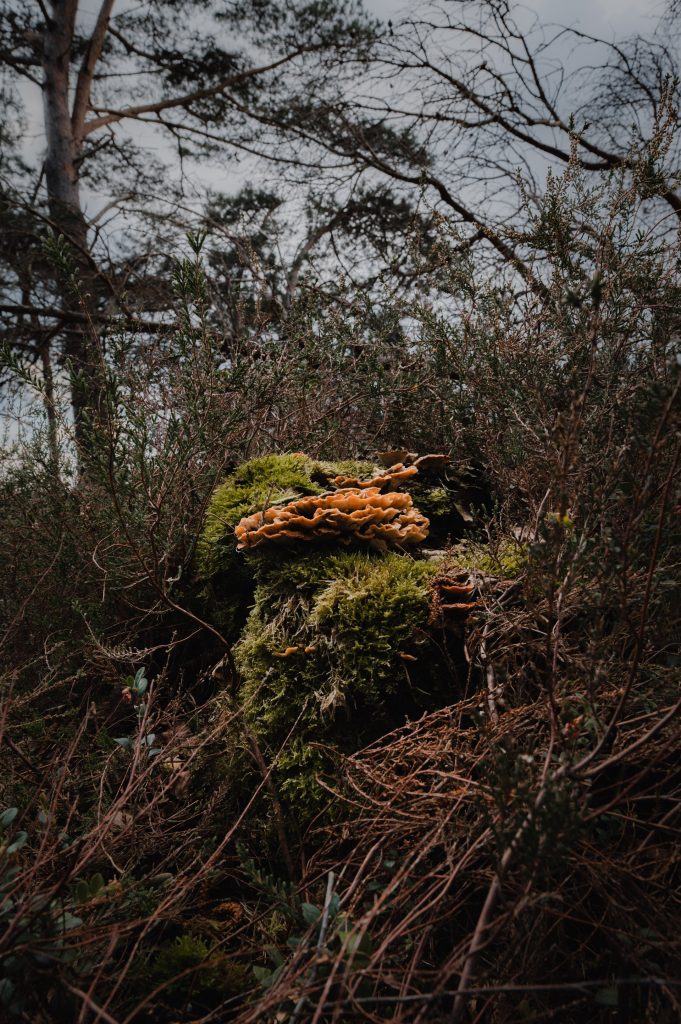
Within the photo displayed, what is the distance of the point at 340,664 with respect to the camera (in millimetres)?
2783

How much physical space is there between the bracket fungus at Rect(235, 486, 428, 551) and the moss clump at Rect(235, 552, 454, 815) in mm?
149

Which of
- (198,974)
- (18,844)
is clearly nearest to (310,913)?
(198,974)

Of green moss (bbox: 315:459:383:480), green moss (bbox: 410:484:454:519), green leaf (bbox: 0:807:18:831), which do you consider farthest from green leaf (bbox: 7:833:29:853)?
green moss (bbox: 410:484:454:519)

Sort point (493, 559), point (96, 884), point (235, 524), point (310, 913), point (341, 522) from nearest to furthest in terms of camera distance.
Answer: point (310, 913) < point (96, 884) < point (493, 559) < point (341, 522) < point (235, 524)

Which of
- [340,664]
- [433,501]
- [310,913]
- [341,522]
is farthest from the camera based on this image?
[433,501]

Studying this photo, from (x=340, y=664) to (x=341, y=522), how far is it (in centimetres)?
70

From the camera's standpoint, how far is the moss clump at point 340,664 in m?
2.70

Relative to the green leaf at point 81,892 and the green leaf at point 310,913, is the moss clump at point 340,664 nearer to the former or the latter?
the green leaf at point 310,913

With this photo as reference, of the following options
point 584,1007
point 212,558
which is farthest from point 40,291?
point 584,1007

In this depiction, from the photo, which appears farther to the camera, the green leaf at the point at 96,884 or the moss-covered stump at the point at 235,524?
the moss-covered stump at the point at 235,524

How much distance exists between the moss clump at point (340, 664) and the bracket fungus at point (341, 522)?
0.15m

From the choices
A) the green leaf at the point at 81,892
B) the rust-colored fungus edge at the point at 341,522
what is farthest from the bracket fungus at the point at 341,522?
the green leaf at the point at 81,892

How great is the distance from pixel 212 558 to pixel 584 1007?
2753 millimetres

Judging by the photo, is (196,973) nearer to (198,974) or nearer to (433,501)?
(198,974)
